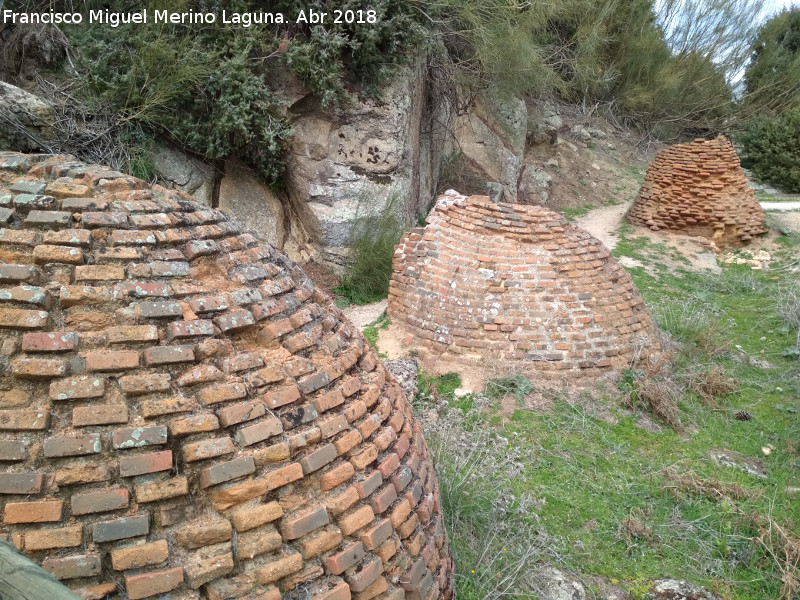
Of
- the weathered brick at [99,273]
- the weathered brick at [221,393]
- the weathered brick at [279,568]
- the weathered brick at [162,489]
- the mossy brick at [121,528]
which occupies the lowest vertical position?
the weathered brick at [279,568]

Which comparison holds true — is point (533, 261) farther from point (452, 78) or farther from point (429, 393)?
point (452, 78)

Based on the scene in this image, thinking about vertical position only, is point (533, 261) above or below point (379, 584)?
above

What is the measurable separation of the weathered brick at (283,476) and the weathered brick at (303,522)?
114 millimetres

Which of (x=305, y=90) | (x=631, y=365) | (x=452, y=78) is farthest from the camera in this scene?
(x=452, y=78)

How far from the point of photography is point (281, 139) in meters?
9.48

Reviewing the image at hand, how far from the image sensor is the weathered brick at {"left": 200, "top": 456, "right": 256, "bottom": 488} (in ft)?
5.73

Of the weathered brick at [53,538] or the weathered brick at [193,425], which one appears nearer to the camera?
the weathered brick at [53,538]

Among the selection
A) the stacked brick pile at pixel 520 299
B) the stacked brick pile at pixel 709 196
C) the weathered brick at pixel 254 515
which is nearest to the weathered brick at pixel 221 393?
the weathered brick at pixel 254 515

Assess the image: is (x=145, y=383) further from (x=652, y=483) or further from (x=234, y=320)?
(x=652, y=483)

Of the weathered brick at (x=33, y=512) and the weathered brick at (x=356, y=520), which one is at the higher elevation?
the weathered brick at (x=33, y=512)

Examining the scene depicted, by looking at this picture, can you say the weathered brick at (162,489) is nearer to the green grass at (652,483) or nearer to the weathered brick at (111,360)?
the weathered brick at (111,360)

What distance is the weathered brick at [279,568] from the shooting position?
5.75 feet

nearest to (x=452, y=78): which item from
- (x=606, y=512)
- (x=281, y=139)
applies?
(x=281, y=139)

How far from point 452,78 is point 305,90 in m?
Result: 4.52
